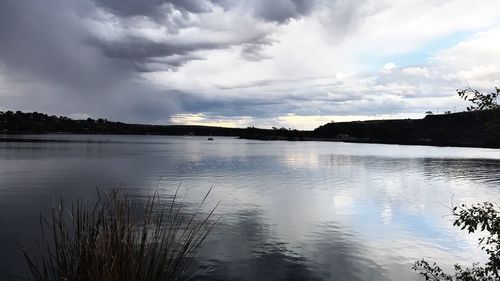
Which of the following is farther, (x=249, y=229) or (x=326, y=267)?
(x=249, y=229)

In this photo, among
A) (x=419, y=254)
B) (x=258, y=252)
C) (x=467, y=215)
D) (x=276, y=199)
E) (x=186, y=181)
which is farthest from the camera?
(x=186, y=181)

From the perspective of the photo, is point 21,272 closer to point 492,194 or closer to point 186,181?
point 186,181

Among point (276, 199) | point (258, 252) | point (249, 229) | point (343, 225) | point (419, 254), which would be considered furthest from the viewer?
point (276, 199)

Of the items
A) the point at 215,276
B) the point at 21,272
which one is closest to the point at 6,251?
the point at 21,272

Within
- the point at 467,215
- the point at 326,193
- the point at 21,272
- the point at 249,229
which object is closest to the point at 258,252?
the point at 249,229

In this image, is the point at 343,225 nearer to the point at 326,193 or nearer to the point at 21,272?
the point at 326,193

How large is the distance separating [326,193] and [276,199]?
8.34 meters

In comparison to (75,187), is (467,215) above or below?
above

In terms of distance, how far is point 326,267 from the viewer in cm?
1898

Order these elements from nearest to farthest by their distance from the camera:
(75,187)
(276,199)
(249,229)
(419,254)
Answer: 1. (419,254)
2. (249,229)
3. (276,199)
4. (75,187)

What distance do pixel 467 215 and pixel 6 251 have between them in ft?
63.5

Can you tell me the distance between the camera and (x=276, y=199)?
38969 millimetres

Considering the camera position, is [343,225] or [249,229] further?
[343,225]

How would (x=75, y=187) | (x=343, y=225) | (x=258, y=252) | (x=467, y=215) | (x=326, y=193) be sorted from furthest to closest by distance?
(x=326, y=193)
(x=75, y=187)
(x=343, y=225)
(x=258, y=252)
(x=467, y=215)
